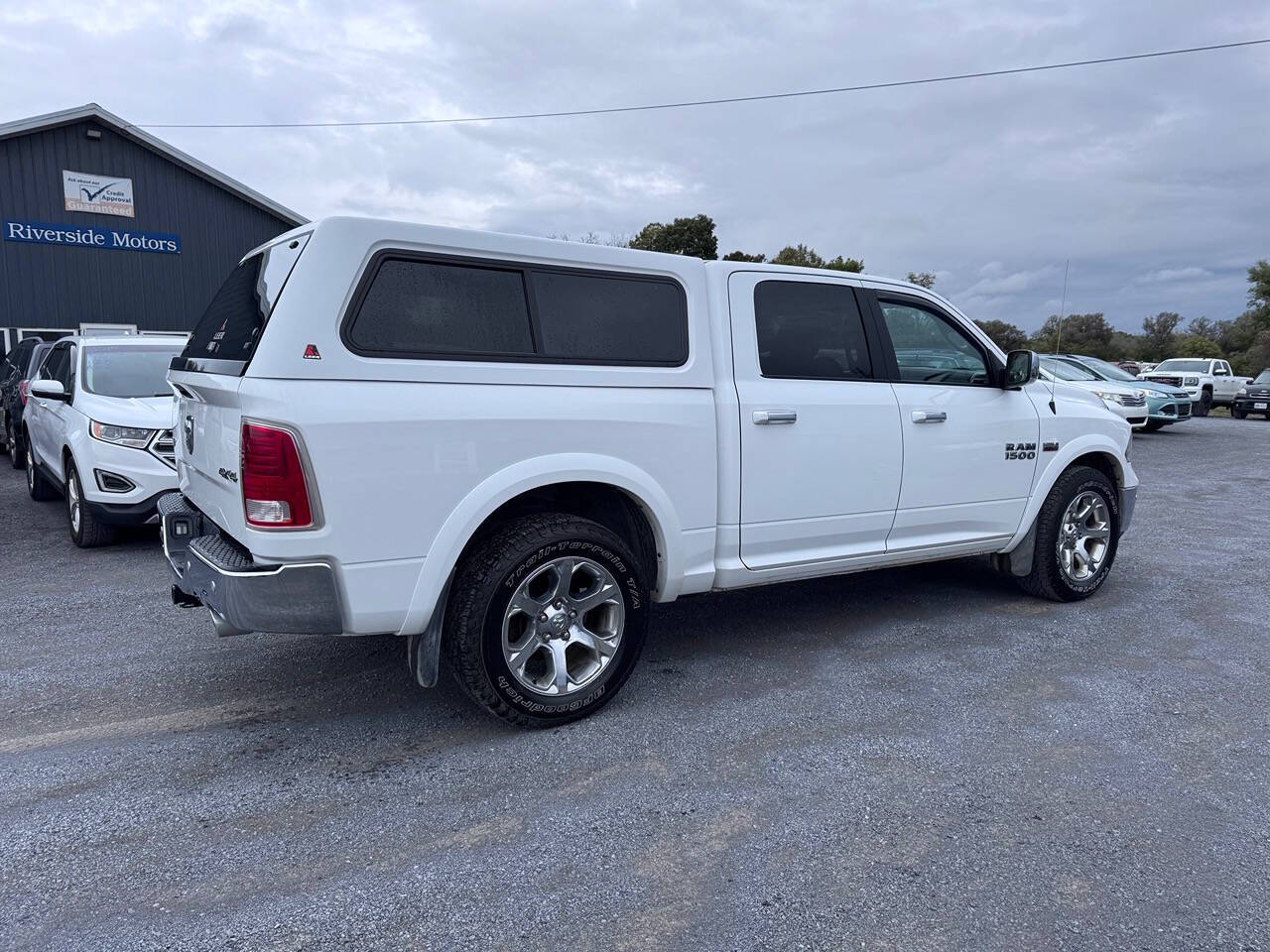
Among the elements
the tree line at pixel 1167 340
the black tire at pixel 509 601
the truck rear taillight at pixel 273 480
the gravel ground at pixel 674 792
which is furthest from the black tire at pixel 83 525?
the tree line at pixel 1167 340

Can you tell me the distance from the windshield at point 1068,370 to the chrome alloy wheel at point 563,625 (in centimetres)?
1665

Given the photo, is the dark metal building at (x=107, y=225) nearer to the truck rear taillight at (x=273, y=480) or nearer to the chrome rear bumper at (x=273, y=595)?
the chrome rear bumper at (x=273, y=595)

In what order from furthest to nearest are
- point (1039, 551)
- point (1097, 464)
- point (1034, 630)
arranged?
1. point (1097, 464)
2. point (1039, 551)
3. point (1034, 630)

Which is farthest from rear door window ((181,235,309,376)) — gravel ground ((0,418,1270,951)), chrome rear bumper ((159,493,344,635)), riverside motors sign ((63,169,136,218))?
riverside motors sign ((63,169,136,218))

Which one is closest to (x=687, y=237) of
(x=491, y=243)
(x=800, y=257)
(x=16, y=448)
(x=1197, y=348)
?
(x=800, y=257)

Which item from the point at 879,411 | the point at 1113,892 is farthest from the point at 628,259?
the point at 1113,892

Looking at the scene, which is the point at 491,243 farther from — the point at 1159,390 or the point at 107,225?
the point at 1159,390

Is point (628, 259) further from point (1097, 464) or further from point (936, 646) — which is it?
point (1097, 464)

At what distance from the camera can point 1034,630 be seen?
5.07 meters

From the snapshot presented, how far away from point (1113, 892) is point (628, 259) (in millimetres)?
2875

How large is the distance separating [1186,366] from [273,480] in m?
32.8

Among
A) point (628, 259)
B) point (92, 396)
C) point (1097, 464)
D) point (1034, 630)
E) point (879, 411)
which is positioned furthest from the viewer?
point (92, 396)

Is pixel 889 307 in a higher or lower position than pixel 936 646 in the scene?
higher

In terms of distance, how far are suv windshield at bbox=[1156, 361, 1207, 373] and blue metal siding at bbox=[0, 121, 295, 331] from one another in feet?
88.7
